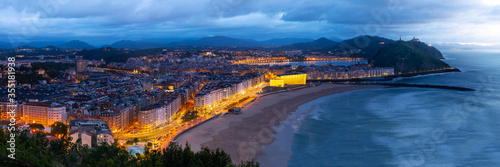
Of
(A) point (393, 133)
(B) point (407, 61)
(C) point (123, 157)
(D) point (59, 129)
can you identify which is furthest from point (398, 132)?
(B) point (407, 61)

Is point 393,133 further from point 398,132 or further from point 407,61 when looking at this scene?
point 407,61

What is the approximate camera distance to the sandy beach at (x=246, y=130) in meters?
9.98

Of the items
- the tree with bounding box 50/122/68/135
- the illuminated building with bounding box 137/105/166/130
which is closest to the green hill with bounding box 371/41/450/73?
the illuminated building with bounding box 137/105/166/130

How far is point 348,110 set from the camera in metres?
16.3

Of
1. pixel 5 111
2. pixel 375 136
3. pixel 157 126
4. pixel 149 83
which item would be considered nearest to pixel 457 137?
→ pixel 375 136

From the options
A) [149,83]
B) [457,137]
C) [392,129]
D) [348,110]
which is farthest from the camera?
[149,83]

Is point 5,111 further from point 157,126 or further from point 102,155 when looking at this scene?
point 102,155

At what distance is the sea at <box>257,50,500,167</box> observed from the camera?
941 cm

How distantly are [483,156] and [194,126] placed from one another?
343 inches

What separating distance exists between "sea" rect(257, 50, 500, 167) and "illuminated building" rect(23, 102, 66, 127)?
7.63 meters

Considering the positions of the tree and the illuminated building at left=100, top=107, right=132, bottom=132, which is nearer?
the tree

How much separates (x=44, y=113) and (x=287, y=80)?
57.8 ft

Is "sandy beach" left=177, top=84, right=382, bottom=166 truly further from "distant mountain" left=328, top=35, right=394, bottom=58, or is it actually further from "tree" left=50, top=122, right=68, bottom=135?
"distant mountain" left=328, top=35, right=394, bottom=58

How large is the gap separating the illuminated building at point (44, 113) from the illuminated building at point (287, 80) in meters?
15.6
